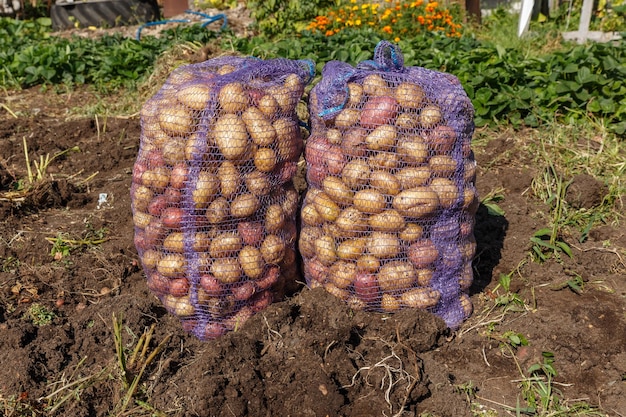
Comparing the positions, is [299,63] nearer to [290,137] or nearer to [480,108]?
[290,137]

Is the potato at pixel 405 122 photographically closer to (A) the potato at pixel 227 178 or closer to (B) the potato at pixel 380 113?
(B) the potato at pixel 380 113

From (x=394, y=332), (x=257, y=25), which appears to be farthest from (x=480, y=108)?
(x=257, y=25)

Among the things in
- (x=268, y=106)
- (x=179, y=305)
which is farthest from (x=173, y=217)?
(x=268, y=106)

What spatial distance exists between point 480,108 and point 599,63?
1077mm

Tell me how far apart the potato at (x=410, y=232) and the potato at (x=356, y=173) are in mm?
278

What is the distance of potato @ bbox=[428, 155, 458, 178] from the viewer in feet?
8.82

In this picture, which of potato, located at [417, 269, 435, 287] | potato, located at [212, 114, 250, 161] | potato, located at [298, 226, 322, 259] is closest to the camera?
potato, located at [212, 114, 250, 161]

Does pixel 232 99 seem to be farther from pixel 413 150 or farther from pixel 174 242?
pixel 413 150

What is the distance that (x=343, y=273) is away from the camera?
280 centimetres

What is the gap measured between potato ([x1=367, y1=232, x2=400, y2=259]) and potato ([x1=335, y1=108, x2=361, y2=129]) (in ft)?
1.65

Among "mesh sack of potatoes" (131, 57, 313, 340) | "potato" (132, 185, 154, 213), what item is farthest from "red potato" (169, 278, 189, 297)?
"potato" (132, 185, 154, 213)

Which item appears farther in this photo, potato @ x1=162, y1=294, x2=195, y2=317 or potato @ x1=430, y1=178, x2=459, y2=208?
potato @ x1=162, y1=294, x2=195, y2=317

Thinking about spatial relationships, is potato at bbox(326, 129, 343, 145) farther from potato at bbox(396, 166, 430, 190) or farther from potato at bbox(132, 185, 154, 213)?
potato at bbox(132, 185, 154, 213)

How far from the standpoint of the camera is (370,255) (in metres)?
2.73
